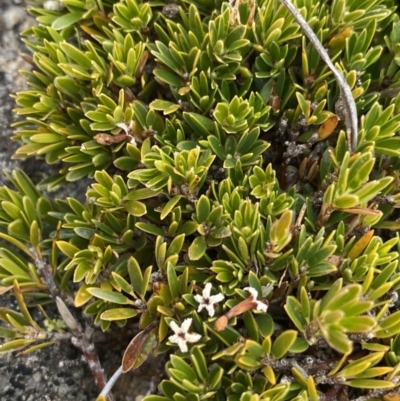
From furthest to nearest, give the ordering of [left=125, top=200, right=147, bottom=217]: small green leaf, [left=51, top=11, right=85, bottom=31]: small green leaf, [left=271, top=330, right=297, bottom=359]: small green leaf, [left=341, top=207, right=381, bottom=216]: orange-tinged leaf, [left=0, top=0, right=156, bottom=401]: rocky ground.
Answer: [left=51, top=11, right=85, bottom=31]: small green leaf
[left=0, top=0, right=156, bottom=401]: rocky ground
[left=125, top=200, right=147, bottom=217]: small green leaf
[left=341, top=207, right=381, bottom=216]: orange-tinged leaf
[left=271, top=330, right=297, bottom=359]: small green leaf

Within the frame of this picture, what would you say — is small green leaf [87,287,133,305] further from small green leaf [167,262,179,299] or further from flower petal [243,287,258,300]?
flower petal [243,287,258,300]

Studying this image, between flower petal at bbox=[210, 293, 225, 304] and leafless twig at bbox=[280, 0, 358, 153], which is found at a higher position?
leafless twig at bbox=[280, 0, 358, 153]

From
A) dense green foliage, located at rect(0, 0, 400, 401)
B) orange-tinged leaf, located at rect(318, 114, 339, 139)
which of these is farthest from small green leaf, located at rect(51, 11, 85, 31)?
orange-tinged leaf, located at rect(318, 114, 339, 139)

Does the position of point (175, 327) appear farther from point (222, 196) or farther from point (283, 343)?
point (222, 196)

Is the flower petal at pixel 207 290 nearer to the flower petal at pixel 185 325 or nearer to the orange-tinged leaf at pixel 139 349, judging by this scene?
the flower petal at pixel 185 325

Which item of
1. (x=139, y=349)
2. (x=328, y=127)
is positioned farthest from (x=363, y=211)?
(x=139, y=349)

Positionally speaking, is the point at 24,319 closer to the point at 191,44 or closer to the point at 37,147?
the point at 37,147

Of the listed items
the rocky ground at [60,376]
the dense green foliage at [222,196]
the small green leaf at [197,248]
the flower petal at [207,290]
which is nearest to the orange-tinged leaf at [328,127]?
the dense green foliage at [222,196]
